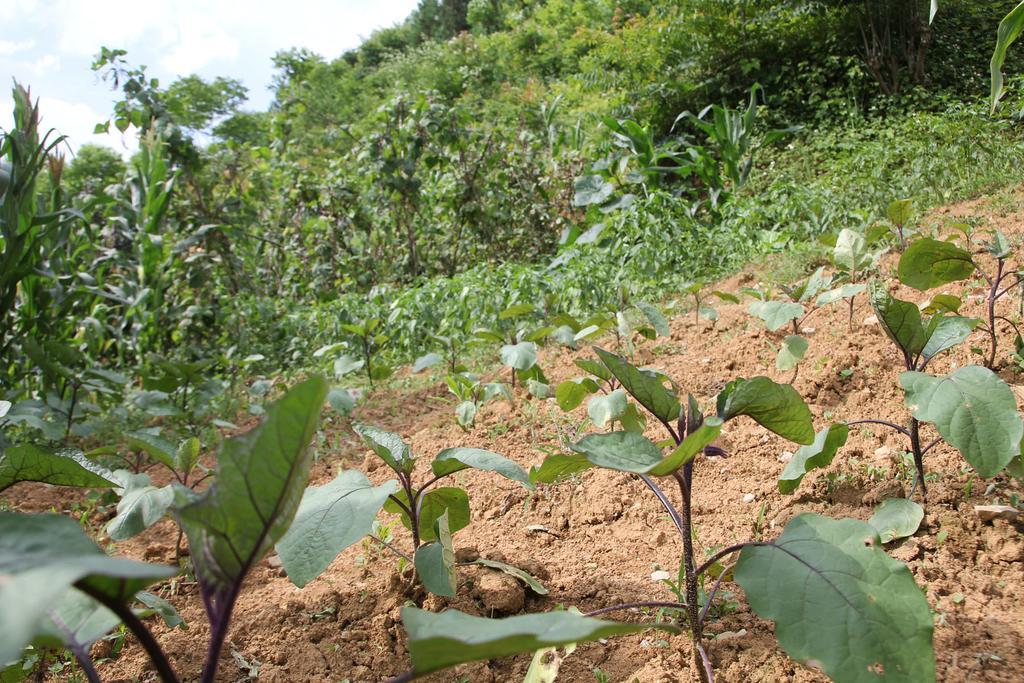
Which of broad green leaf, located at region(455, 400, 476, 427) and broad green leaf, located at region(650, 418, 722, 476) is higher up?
broad green leaf, located at region(650, 418, 722, 476)

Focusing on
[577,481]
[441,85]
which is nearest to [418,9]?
[441,85]

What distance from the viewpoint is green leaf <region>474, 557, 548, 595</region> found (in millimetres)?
1367

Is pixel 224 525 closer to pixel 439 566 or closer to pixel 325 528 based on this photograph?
pixel 325 528

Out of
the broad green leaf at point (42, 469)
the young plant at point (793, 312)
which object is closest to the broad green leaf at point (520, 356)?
the young plant at point (793, 312)

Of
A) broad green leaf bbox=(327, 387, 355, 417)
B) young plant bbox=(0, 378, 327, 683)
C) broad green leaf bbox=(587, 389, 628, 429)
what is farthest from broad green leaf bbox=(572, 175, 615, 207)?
young plant bbox=(0, 378, 327, 683)

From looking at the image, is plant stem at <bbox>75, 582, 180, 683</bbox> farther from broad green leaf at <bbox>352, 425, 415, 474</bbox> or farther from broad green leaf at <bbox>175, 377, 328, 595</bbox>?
broad green leaf at <bbox>352, 425, 415, 474</bbox>

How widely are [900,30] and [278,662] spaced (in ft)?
30.1

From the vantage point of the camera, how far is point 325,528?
110 centimetres

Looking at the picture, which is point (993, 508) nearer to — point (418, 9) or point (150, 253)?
point (150, 253)

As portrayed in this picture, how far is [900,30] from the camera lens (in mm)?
7855

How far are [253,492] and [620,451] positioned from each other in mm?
555

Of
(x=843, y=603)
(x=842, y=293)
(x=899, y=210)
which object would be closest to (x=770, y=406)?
(x=843, y=603)

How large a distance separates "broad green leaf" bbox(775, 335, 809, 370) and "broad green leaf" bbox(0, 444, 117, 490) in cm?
178

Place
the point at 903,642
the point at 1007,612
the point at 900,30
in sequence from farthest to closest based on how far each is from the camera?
1. the point at 900,30
2. the point at 1007,612
3. the point at 903,642
